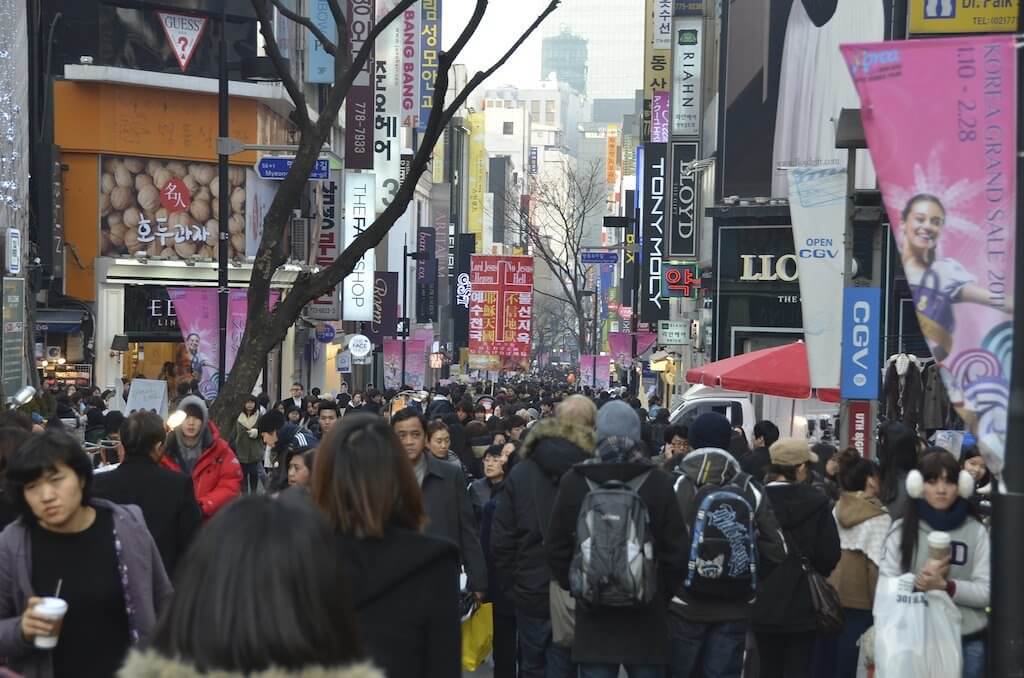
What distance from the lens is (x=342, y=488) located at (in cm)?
452

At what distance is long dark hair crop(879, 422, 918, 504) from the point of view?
8.92 m

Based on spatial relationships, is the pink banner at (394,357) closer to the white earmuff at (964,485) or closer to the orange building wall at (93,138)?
the orange building wall at (93,138)

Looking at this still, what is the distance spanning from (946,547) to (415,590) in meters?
3.31

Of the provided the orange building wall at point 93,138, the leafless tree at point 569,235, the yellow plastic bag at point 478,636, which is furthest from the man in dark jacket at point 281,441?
the leafless tree at point 569,235

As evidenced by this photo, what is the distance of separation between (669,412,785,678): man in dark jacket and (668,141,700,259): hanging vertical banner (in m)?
34.6

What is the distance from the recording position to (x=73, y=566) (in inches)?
217

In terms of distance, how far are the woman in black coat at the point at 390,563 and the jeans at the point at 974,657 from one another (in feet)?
12.4

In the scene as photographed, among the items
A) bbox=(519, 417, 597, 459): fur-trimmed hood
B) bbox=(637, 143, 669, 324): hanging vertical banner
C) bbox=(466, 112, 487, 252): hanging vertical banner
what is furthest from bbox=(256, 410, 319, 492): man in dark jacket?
bbox=(466, 112, 487, 252): hanging vertical banner

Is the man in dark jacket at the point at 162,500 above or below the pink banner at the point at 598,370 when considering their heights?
above

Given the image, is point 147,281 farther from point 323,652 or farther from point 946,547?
point 323,652

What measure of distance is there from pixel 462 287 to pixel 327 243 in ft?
126

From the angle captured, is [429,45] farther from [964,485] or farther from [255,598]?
[255,598]

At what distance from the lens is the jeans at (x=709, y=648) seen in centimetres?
779

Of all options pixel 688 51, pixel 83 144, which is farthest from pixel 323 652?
pixel 688 51
